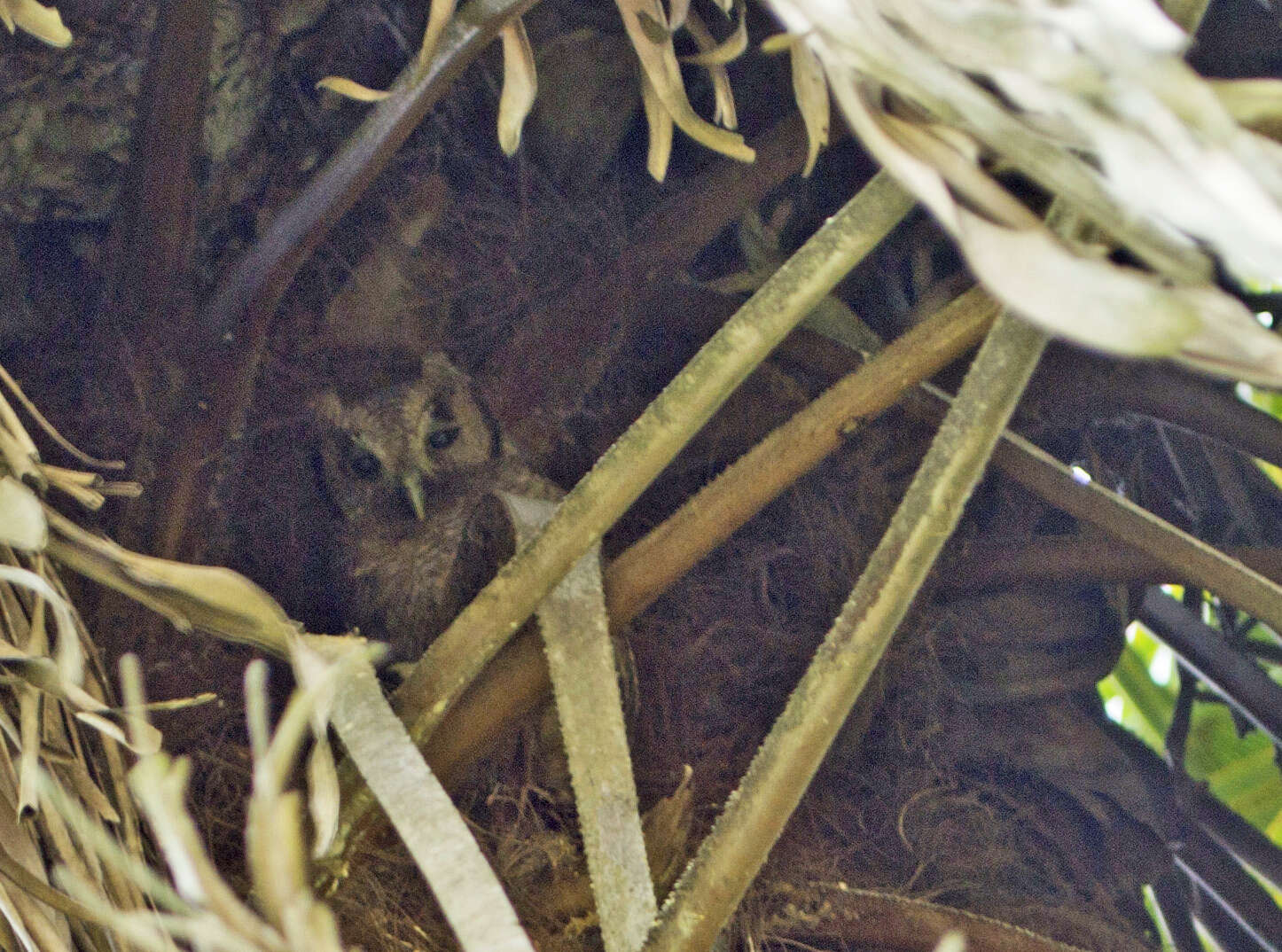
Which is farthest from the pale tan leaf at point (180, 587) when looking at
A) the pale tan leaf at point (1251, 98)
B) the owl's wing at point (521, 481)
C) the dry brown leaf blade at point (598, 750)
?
the pale tan leaf at point (1251, 98)

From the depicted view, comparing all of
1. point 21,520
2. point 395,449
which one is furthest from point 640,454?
point 21,520

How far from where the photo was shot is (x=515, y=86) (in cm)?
82

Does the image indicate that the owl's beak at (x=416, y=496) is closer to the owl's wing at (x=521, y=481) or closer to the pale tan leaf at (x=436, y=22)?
the owl's wing at (x=521, y=481)

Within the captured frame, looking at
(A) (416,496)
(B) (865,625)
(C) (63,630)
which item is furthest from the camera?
(A) (416,496)

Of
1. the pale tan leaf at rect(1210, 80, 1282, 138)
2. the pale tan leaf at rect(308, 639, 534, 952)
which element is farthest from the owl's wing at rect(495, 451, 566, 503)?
the pale tan leaf at rect(1210, 80, 1282, 138)

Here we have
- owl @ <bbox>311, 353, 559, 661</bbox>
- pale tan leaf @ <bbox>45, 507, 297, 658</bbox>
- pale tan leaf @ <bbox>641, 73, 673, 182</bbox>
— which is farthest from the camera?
owl @ <bbox>311, 353, 559, 661</bbox>

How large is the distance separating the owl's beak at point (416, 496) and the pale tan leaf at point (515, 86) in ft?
1.12

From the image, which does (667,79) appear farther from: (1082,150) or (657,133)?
(1082,150)

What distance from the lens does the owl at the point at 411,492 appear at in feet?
3.20

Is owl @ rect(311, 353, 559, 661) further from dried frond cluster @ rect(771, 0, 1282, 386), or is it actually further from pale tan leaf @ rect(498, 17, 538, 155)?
dried frond cluster @ rect(771, 0, 1282, 386)

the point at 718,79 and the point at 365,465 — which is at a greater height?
the point at 718,79

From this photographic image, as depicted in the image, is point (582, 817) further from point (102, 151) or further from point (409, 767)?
point (102, 151)

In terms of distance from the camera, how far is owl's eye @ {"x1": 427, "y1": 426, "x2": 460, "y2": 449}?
103cm

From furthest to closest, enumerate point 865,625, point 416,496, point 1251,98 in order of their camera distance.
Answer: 1. point 416,496
2. point 865,625
3. point 1251,98
